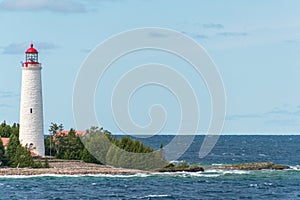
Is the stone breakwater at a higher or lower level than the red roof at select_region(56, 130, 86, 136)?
lower

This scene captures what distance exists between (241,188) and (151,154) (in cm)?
1416

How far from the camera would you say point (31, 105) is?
3110 inches

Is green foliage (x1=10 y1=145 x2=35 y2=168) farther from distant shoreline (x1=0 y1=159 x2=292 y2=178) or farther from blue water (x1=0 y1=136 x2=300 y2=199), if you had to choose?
blue water (x1=0 y1=136 x2=300 y2=199)

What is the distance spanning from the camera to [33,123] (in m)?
79.3

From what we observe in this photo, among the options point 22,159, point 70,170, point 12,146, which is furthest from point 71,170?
point 12,146

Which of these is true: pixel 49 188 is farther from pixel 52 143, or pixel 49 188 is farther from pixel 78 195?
pixel 52 143

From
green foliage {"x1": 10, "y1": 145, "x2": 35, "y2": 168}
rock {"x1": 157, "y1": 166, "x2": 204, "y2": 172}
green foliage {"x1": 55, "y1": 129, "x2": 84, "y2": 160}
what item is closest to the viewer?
green foliage {"x1": 10, "y1": 145, "x2": 35, "y2": 168}

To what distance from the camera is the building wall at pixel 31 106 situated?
78.8 meters

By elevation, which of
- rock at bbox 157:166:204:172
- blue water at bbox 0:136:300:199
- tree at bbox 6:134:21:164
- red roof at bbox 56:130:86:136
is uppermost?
red roof at bbox 56:130:86:136

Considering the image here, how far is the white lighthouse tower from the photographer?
259ft

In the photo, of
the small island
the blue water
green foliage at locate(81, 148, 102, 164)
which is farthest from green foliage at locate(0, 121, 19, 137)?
the blue water

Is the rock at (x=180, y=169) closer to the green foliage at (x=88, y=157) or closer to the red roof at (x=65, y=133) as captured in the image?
the green foliage at (x=88, y=157)

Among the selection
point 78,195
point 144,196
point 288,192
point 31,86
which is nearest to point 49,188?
point 78,195

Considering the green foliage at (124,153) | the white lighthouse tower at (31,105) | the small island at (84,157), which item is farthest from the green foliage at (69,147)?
the white lighthouse tower at (31,105)
